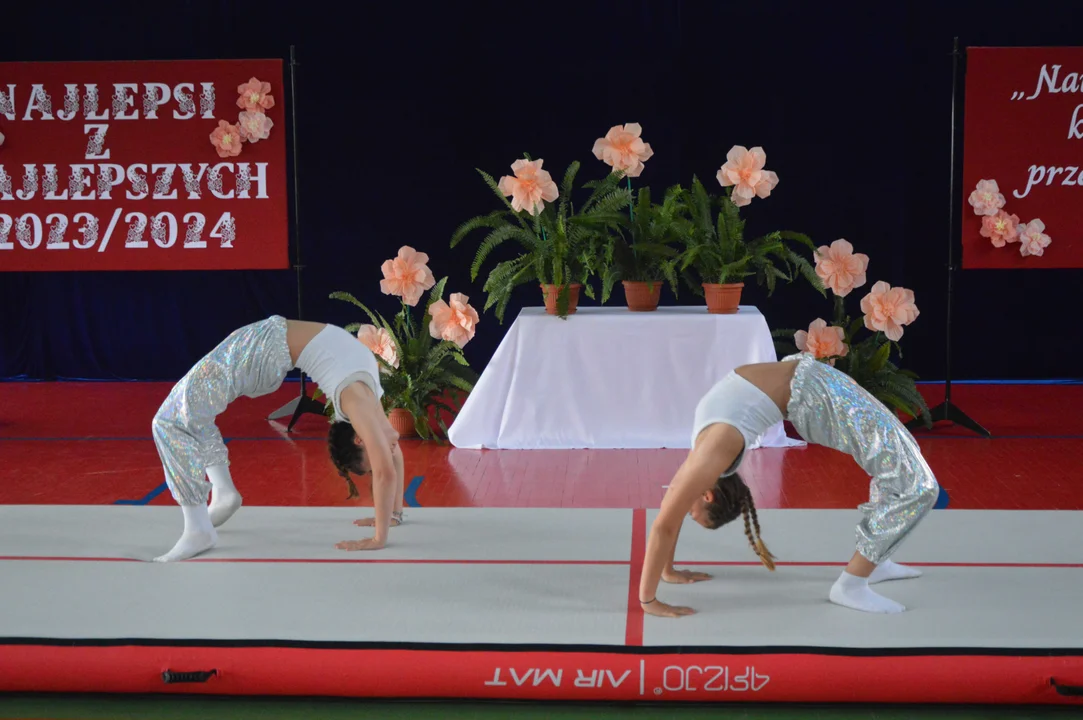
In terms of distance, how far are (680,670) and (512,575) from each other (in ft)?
2.88

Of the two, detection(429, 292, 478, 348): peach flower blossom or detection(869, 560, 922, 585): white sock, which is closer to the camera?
detection(869, 560, 922, 585): white sock

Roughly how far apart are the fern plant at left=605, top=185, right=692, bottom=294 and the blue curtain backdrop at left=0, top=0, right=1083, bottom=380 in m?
1.80

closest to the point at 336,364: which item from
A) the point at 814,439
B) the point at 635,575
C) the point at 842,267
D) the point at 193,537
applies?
the point at 193,537

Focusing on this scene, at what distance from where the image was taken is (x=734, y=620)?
133 inches

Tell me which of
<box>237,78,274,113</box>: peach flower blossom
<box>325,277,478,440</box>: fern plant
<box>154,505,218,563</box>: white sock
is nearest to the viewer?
<box>154,505,218,563</box>: white sock

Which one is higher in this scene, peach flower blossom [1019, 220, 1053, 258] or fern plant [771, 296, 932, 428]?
peach flower blossom [1019, 220, 1053, 258]

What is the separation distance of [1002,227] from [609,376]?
227 cm

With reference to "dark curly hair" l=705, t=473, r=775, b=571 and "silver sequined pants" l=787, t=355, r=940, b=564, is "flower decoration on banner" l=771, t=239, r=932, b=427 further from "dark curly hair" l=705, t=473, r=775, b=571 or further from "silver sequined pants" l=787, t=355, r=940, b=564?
"dark curly hair" l=705, t=473, r=775, b=571

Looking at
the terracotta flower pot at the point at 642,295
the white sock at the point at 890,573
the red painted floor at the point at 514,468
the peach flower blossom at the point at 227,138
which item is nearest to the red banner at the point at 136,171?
the peach flower blossom at the point at 227,138

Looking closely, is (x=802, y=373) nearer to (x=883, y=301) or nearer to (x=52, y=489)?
(x=883, y=301)

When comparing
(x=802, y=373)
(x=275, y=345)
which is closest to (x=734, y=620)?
(x=802, y=373)

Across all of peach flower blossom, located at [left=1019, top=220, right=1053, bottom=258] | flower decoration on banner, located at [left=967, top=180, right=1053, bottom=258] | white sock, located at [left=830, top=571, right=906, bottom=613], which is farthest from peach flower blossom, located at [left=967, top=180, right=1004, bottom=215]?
white sock, located at [left=830, top=571, right=906, bottom=613]

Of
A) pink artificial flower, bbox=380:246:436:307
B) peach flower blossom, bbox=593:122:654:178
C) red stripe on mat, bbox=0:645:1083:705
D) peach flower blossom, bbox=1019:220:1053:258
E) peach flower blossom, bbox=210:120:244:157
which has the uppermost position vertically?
peach flower blossom, bbox=210:120:244:157

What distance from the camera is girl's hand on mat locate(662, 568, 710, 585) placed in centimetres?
376
